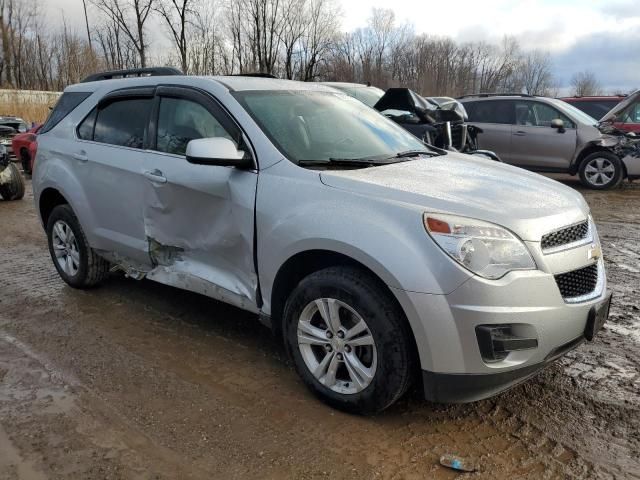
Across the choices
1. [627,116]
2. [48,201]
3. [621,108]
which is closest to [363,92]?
[621,108]

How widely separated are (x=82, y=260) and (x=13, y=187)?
269 inches

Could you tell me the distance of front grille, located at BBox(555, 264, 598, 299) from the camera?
8.84 ft

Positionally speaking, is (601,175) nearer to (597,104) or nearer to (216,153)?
(597,104)

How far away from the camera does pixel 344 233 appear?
9.13 feet

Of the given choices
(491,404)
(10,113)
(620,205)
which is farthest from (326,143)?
(10,113)

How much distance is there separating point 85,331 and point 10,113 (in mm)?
32930

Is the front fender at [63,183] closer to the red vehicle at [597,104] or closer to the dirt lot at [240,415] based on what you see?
the dirt lot at [240,415]

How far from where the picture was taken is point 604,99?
1395cm

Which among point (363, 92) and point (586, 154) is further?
point (586, 154)

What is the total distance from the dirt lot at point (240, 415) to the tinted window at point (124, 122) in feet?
4.53

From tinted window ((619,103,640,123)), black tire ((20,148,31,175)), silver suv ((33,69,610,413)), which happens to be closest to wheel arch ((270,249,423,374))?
silver suv ((33,69,610,413))

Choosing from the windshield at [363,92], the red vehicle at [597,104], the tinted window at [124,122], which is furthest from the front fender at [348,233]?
the red vehicle at [597,104]

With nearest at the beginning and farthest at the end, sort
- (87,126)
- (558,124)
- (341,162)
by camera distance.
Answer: (341,162) < (87,126) < (558,124)

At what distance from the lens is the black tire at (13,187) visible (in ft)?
34.4
